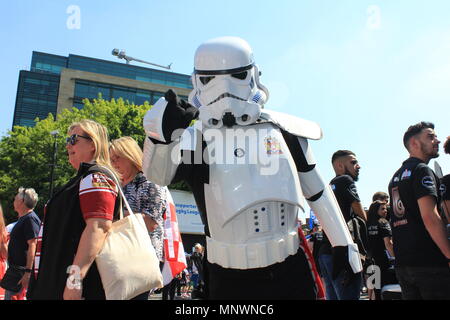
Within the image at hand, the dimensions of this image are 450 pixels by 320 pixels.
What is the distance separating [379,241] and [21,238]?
4.31 meters

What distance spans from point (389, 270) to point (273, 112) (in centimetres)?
324

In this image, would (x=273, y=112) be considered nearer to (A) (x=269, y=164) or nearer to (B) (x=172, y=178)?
(A) (x=269, y=164)

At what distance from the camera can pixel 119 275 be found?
2.33 m

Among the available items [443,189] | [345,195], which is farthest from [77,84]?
[443,189]

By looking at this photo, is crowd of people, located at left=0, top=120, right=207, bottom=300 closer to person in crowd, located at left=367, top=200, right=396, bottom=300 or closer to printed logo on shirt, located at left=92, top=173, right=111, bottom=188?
printed logo on shirt, located at left=92, top=173, right=111, bottom=188

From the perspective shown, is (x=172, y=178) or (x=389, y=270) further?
(x=389, y=270)

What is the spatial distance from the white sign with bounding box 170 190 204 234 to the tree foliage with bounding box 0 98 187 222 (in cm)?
427

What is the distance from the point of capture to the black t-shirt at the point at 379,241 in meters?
5.30

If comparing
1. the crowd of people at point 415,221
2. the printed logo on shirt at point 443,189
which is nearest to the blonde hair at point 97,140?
the crowd of people at point 415,221

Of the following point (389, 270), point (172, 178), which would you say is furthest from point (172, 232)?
point (389, 270)

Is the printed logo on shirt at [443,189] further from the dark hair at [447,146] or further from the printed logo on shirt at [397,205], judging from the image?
the dark hair at [447,146]

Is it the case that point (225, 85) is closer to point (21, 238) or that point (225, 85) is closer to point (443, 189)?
point (443, 189)

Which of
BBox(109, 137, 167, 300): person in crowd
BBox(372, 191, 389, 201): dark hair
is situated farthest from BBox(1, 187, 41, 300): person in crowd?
BBox(372, 191, 389, 201): dark hair

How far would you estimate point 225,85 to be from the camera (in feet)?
8.95
